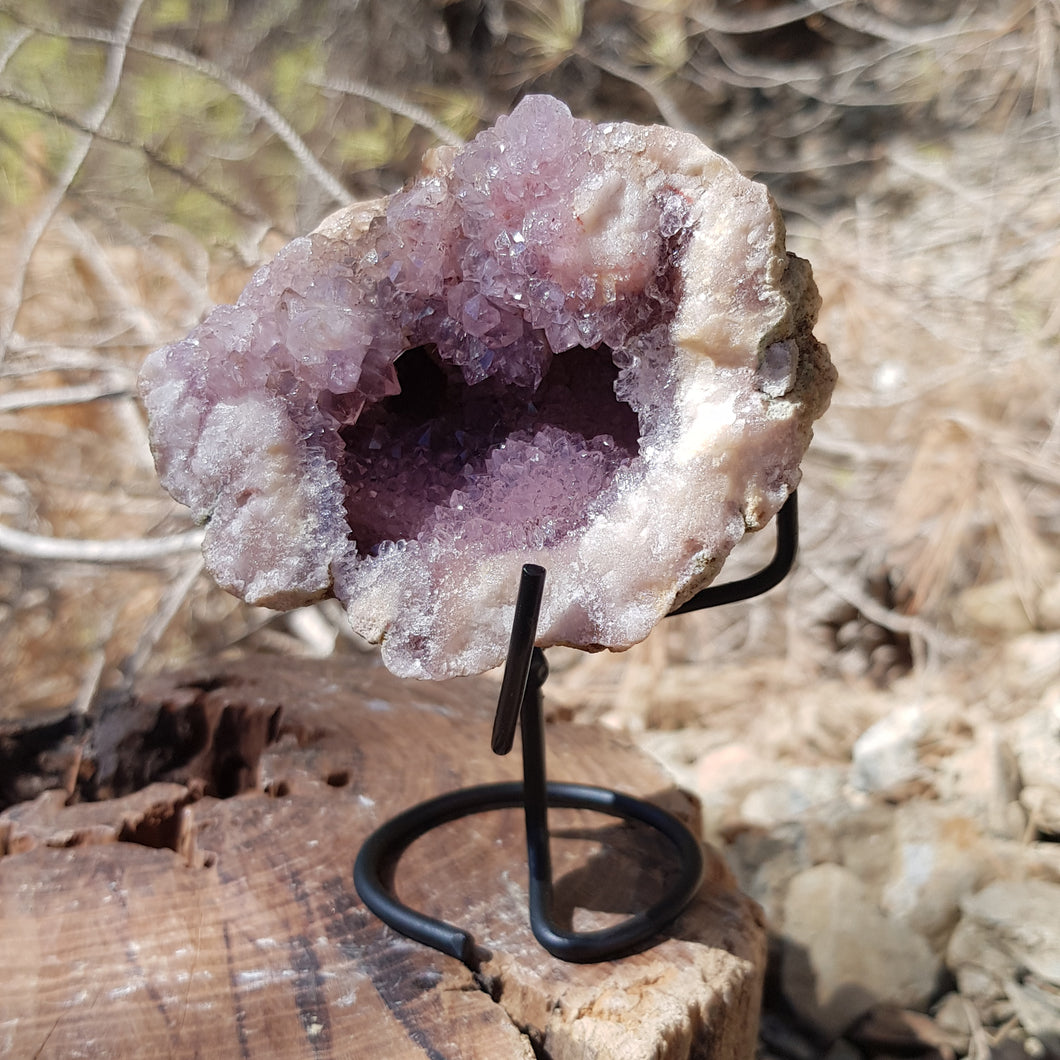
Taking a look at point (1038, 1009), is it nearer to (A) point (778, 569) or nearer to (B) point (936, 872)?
(B) point (936, 872)

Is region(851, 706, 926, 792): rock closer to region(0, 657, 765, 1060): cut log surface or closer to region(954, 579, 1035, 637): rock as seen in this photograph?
region(954, 579, 1035, 637): rock

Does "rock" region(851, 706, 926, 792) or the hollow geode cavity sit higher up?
the hollow geode cavity

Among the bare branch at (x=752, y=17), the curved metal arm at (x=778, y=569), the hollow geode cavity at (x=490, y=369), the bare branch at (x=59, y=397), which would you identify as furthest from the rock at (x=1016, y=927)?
the bare branch at (x=752, y=17)

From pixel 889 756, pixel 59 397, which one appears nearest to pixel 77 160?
pixel 59 397

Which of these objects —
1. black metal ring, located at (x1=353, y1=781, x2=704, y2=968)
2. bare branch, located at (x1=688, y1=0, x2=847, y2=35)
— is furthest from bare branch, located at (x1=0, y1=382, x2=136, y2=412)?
bare branch, located at (x1=688, y1=0, x2=847, y2=35)

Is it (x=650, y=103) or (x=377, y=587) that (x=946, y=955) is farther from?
(x=650, y=103)

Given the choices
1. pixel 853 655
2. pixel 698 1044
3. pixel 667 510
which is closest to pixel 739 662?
pixel 853 655
